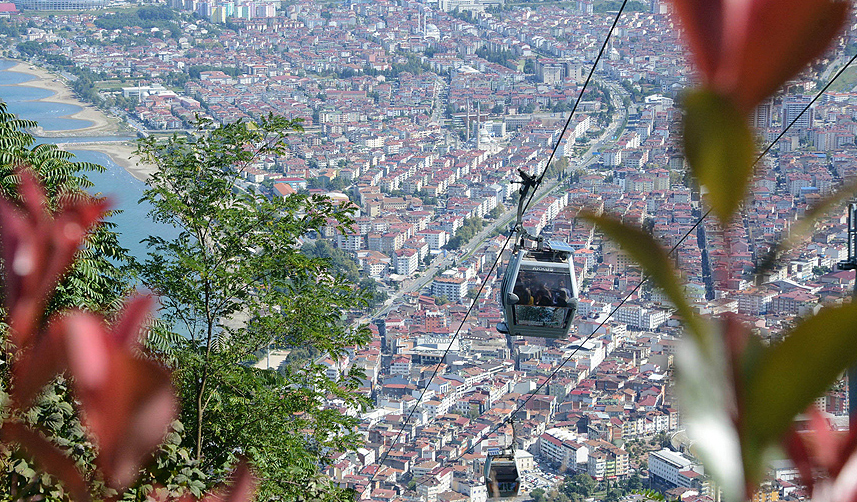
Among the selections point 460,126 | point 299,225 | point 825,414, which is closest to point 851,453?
point 825,414

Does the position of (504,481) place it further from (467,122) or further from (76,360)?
(467,122)

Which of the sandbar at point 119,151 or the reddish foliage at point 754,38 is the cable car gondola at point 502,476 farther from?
the sandbar at point 119,151

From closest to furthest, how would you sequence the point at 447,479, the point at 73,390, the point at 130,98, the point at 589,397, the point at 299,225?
the point at 73,390
the point at 299,225
the point at 447,479
the point at 589,397
the point at 130,98

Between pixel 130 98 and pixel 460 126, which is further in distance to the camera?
pixel 460 126

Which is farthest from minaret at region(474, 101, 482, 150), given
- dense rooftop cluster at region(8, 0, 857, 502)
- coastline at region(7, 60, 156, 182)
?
coastline at region(7, 60, 156, 182)

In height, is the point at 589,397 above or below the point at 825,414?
below

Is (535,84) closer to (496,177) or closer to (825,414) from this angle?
(496,177)

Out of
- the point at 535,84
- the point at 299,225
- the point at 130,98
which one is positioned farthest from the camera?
the point at 535,84
